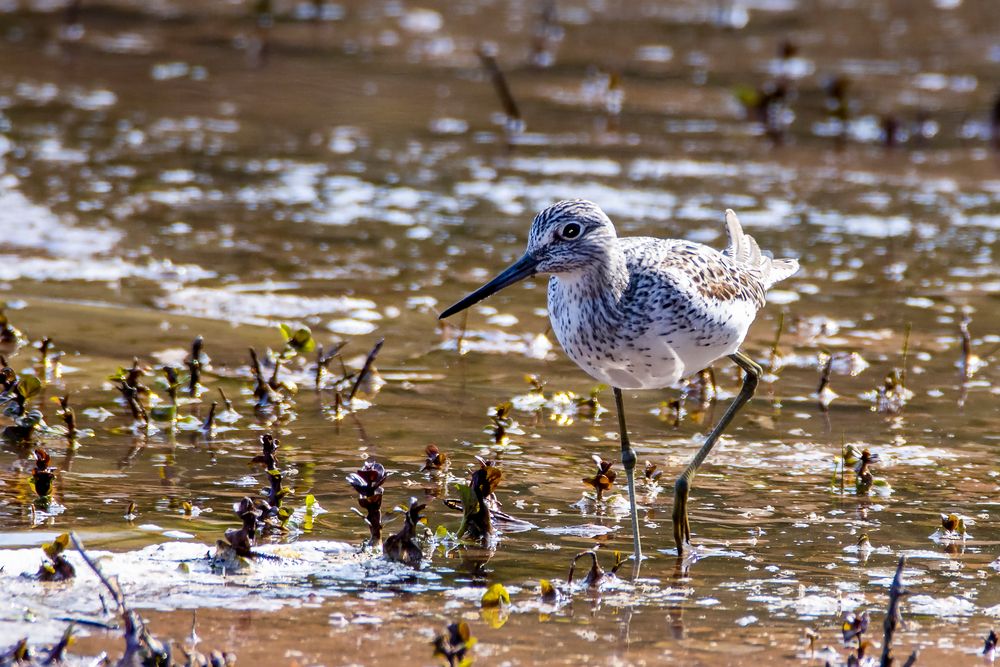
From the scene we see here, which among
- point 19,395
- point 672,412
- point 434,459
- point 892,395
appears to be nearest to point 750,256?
point 672,412

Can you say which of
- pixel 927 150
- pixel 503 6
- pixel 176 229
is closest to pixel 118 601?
pixel 176 229

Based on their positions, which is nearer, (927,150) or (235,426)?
(235,426)

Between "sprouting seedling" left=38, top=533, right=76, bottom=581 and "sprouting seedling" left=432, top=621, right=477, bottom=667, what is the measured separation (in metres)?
1.20

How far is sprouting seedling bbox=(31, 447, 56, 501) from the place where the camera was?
481 centimetres

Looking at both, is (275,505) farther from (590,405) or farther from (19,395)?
(590,405)

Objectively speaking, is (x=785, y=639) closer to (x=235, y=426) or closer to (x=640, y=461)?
(x=640, y=461)

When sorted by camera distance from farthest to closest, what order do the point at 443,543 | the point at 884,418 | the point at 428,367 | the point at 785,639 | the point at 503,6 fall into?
the point at 503,6
the point at 428,367
the point at 884,418
the point at 443,543
the point at 785,639

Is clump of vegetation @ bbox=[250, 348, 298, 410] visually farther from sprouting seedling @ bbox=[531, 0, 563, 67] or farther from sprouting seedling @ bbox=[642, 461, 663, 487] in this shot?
sprouting seedling @ bbox=[531, 0, 563, 67]

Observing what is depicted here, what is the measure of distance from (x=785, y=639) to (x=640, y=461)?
1.68m

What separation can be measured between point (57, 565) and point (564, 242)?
2.00 meters

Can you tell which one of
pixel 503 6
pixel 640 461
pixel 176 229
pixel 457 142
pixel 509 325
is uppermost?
pixel 503 6

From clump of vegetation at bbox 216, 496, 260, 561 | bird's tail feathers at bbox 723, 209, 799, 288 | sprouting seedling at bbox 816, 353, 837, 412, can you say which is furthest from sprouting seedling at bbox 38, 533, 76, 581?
sprouting seedling at bbox 816, 353, 837, 412

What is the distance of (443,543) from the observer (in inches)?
188

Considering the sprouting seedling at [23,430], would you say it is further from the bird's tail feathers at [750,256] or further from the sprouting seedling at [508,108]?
the sprouting seedling at [508,108]
